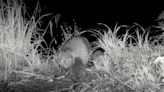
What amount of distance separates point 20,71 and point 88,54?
2.76 ft

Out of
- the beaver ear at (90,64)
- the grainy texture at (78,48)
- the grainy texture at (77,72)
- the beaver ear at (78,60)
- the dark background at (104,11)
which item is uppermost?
the dark background at (104,11)

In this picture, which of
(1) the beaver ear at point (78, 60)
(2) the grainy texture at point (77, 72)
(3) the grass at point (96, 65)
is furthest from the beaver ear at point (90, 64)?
(2) the grainy texture at point (77, 72)

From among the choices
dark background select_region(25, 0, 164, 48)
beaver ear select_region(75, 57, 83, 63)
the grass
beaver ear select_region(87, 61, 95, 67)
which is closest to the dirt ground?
the grass

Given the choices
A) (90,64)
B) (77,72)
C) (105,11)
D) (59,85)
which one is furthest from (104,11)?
(59,85)

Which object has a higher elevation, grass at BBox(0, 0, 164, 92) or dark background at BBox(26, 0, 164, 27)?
dark background at BBox(26, 0, 164, 27)

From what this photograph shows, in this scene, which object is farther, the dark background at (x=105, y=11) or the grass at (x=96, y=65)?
the dark background at (x=105, y=11)

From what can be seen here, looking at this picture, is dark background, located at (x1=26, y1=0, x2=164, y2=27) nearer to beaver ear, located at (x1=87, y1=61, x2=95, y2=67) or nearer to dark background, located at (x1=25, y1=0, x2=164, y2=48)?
dark background, located at (x1=25, y1=0, x2=164, y2=48)

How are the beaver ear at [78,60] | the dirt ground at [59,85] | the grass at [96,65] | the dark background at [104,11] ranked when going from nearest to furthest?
the grass at [96,65] < the dirt ground at [59,85] < the beaver ear at [78,60] < the dark background at [104,11]

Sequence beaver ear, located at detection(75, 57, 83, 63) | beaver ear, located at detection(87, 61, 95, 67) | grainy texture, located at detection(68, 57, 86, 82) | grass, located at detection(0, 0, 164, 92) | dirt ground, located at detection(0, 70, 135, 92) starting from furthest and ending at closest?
1. beaver ear, located at detection(87, 61, 95, 67)
2. beaver ear, located at detection(75, 57, 83, 63)
3. grainy texture, located at detection(68, 57, 86, 82)
4. dirt ground, located at detection(0, 70, 135, 92)
5. grass, located at detection(0, 0, 164, 92)

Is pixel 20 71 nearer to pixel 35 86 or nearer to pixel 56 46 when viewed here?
pixel 35 86

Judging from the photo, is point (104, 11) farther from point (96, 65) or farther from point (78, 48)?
point (96, 65)

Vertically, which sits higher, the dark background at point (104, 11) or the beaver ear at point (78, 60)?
the dark background at point (104, 11)

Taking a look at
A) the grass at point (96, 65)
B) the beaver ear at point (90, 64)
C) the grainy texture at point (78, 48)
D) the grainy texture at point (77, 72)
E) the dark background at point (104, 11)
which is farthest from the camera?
the dark background at point (104, 11)

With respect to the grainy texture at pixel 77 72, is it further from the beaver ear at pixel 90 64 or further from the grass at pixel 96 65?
the beaver ear at pixel 90 64
